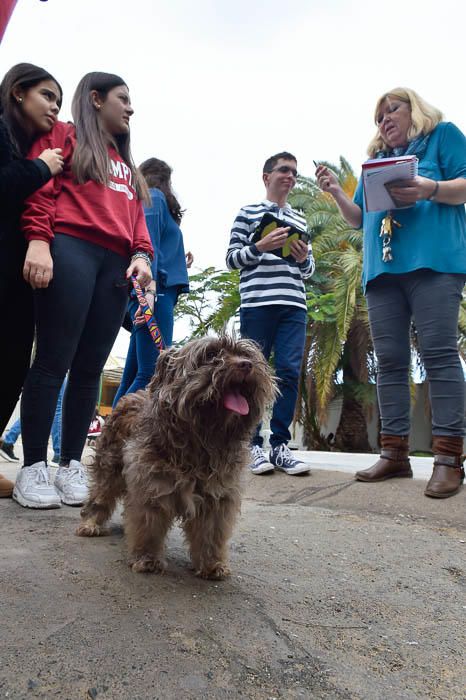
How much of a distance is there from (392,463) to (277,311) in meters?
1.62

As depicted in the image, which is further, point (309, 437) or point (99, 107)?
point (309, 437)

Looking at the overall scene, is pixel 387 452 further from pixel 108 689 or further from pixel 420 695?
pixel 108 689

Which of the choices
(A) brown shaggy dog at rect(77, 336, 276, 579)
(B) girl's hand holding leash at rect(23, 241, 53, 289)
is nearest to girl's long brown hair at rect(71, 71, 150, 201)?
(B) girl's hand holding leash at rect(23, 241, 53, 289)

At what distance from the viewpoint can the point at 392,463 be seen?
4.61 meters

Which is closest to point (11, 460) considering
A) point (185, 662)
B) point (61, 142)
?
point (61, 142)

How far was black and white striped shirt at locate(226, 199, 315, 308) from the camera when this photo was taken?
505cm

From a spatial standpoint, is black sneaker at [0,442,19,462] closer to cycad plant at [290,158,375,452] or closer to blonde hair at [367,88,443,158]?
blonde hair at [367,88,443,158]

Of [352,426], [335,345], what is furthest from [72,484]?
[352,426]

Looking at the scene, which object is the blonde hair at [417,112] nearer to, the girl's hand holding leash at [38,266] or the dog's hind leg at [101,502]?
the girl's hand holding leash at [38,266]

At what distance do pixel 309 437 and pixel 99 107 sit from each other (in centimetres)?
1265

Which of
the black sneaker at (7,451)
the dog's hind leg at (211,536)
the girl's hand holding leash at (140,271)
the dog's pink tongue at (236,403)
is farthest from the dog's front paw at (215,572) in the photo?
the black sneaker at (7,451)

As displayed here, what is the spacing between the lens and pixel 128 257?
371 centimetres

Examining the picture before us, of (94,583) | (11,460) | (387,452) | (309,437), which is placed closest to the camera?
(94,583)

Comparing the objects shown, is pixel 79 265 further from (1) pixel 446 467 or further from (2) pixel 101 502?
(1) pixel 446 467
